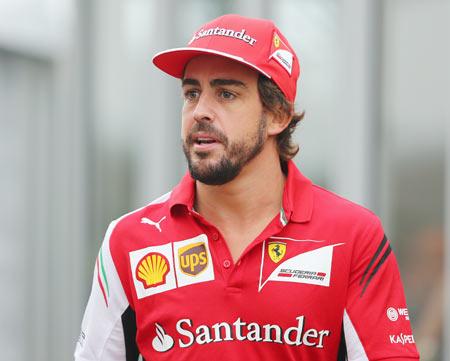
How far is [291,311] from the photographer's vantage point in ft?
9.89

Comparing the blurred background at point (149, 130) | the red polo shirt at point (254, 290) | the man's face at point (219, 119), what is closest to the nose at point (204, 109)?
the man's face at point (219, 119)

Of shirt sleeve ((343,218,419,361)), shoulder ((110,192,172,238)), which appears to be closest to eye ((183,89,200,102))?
shoulder ((110,192,172,238))

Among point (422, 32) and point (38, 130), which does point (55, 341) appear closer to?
point (38, 130)

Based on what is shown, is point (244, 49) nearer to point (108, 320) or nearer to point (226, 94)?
point (226, 94)

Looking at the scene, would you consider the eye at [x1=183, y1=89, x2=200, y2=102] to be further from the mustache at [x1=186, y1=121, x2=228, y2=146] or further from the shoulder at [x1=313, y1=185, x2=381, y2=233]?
the shoulder at [x1=313, y1=185, x2=381, y2=233]

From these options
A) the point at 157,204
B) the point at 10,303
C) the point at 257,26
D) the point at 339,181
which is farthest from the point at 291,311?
the point at 10,303

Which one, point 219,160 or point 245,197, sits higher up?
point 219,160

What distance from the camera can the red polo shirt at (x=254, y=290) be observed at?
302cm

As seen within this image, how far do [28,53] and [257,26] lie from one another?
438 cm

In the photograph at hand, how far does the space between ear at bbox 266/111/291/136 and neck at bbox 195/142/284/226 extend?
0.21 feet

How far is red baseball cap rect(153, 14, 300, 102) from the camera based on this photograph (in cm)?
309

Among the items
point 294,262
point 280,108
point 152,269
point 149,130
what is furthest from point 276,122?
point 149,130

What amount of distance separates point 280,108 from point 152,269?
65cm

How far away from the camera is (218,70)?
3111mm
